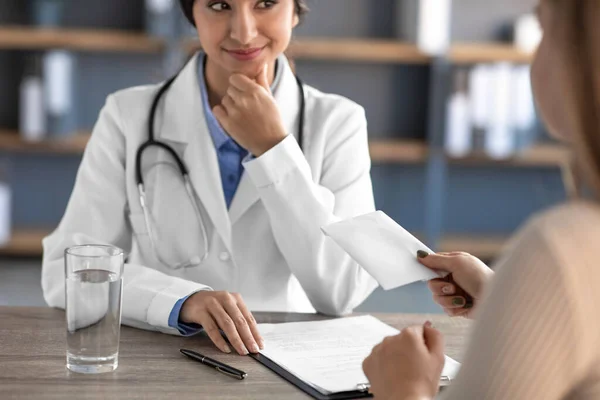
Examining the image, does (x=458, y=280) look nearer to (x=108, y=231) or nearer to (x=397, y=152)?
(x=108, y=231)

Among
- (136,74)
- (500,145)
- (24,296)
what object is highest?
(136,74)

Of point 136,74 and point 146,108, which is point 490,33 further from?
point 146,108

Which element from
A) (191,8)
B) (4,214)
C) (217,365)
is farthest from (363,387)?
(4,214)

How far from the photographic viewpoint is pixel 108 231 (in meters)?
1.72

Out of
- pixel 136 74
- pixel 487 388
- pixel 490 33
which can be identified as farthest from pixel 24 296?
pixel 487 388

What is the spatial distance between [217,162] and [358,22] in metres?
2.81

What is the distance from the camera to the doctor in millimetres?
1663

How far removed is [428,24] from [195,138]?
104 inches

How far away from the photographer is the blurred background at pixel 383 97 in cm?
411

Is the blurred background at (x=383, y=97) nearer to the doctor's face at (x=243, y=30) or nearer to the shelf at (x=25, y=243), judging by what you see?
the shelf at (x=25, y=243)

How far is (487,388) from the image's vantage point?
0.85 m

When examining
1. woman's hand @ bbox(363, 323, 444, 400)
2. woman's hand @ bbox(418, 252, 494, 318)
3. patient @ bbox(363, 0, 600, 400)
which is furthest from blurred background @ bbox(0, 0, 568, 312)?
patient @ bbox(363, 0, 600, 400)

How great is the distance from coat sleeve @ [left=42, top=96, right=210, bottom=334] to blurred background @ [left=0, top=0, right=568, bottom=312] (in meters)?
2.17

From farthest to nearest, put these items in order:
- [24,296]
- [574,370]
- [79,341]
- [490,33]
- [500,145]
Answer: [490,33]
[500,145]
[24,296]
[79,341]
[574,370]
